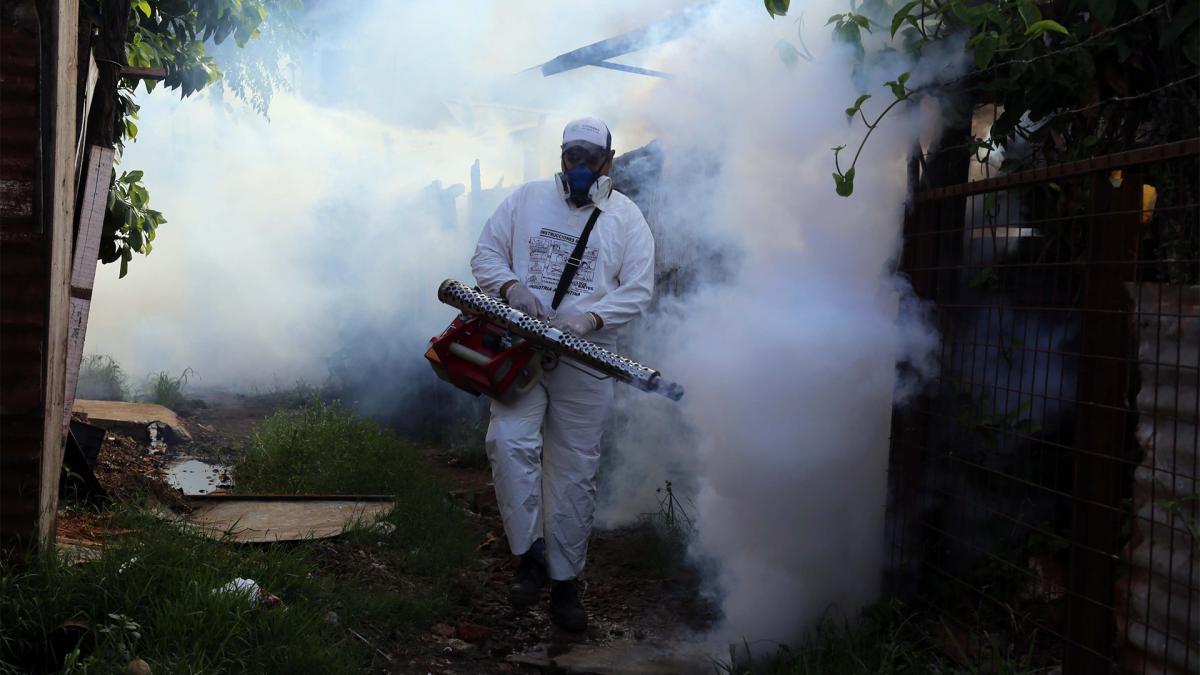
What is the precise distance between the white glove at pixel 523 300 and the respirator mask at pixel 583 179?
47 cm

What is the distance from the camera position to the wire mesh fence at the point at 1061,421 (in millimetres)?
2484

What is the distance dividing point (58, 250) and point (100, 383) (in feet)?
23.6

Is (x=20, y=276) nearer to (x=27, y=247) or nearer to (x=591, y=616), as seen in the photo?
(x=27, y=247)

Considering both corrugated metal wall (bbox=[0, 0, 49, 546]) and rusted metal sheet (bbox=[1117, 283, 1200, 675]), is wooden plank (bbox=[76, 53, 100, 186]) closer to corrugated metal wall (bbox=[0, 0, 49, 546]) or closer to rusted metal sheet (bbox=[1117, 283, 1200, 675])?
corrugated metal wall (bbox=[0, 0, 49, 546])

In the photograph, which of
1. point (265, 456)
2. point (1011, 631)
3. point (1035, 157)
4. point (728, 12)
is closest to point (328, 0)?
point (265, 456)

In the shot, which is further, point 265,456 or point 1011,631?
point 265,456

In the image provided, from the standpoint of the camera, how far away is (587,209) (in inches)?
164

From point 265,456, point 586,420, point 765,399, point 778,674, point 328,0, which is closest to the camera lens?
point 778,674

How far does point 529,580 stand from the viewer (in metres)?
3.97

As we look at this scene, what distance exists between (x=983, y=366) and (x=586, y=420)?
1599 millimetres

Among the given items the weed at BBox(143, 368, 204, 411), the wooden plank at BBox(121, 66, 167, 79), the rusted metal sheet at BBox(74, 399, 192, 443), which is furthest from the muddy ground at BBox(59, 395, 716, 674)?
the weed at BBox(143, 368, 204, 411)

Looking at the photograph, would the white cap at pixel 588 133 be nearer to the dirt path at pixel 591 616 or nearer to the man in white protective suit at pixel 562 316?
the man in white protective suit at pixel 562 316

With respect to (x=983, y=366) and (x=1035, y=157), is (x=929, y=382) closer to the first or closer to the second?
(x=983, y=366)

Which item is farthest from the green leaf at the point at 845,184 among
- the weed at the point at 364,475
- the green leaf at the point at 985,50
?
the weed at the point at 364,475
